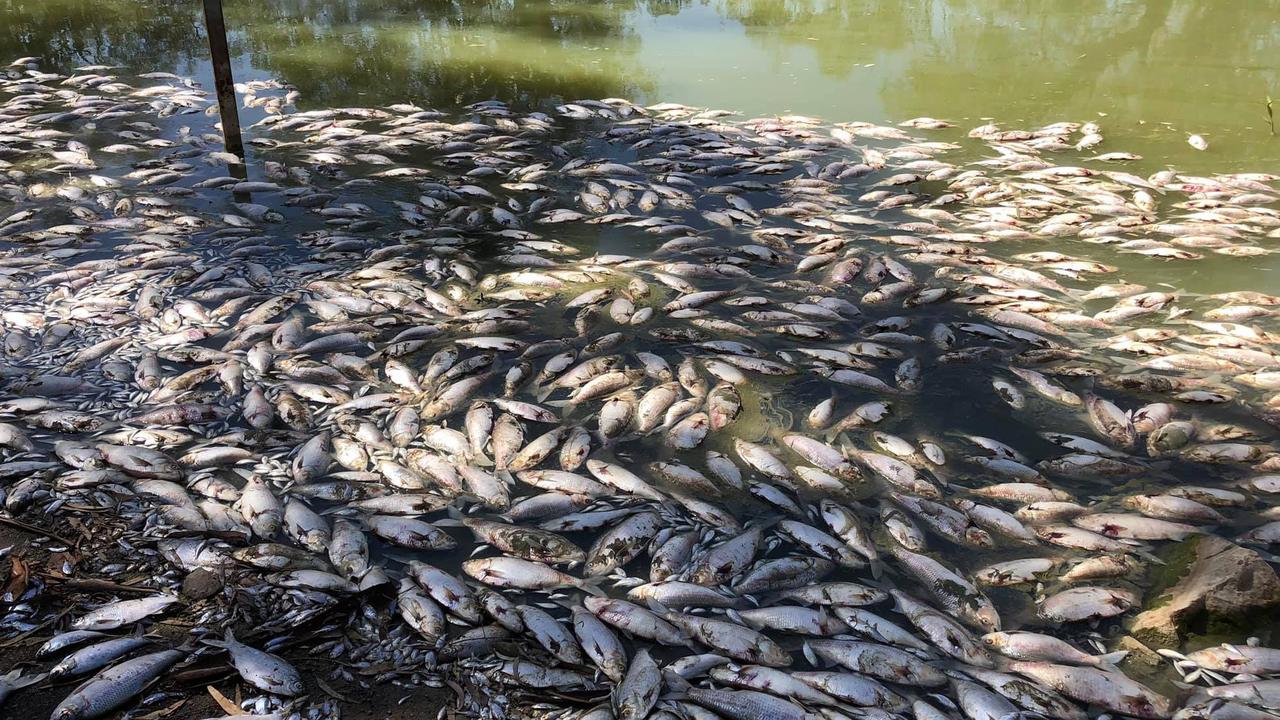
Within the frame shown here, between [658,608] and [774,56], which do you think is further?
[774,56]

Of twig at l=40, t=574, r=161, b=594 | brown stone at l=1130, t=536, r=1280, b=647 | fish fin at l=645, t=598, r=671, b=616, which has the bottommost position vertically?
brown stone at l=1130, t=536, r=1280, b=647

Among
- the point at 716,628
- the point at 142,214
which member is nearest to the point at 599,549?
the point at 716,628

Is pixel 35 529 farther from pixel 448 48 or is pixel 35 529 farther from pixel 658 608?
pixel 448 48

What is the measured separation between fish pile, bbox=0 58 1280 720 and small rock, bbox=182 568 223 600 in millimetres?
32

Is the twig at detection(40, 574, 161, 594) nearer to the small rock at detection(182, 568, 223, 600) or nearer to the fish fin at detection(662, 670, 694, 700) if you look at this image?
the small rock at detection(182, 568, 223, 600)

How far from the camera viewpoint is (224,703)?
9.32 feet

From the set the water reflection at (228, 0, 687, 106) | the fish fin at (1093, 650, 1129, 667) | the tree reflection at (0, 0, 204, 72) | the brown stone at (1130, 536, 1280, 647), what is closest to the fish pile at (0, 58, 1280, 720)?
the fish fin at (1093, 650, 1129, 667)

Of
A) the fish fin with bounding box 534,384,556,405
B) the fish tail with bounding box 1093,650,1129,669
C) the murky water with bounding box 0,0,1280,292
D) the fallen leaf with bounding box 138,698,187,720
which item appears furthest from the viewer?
the murky water with bounding box 0,0,1280,292

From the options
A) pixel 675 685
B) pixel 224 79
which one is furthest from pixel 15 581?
pixel 224 79

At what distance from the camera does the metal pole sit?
7.42m

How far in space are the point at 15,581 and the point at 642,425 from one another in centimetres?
284

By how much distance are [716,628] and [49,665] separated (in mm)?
2463

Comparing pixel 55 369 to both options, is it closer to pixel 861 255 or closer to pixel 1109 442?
pixel 861 255

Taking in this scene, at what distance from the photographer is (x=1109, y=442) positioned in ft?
14.3
